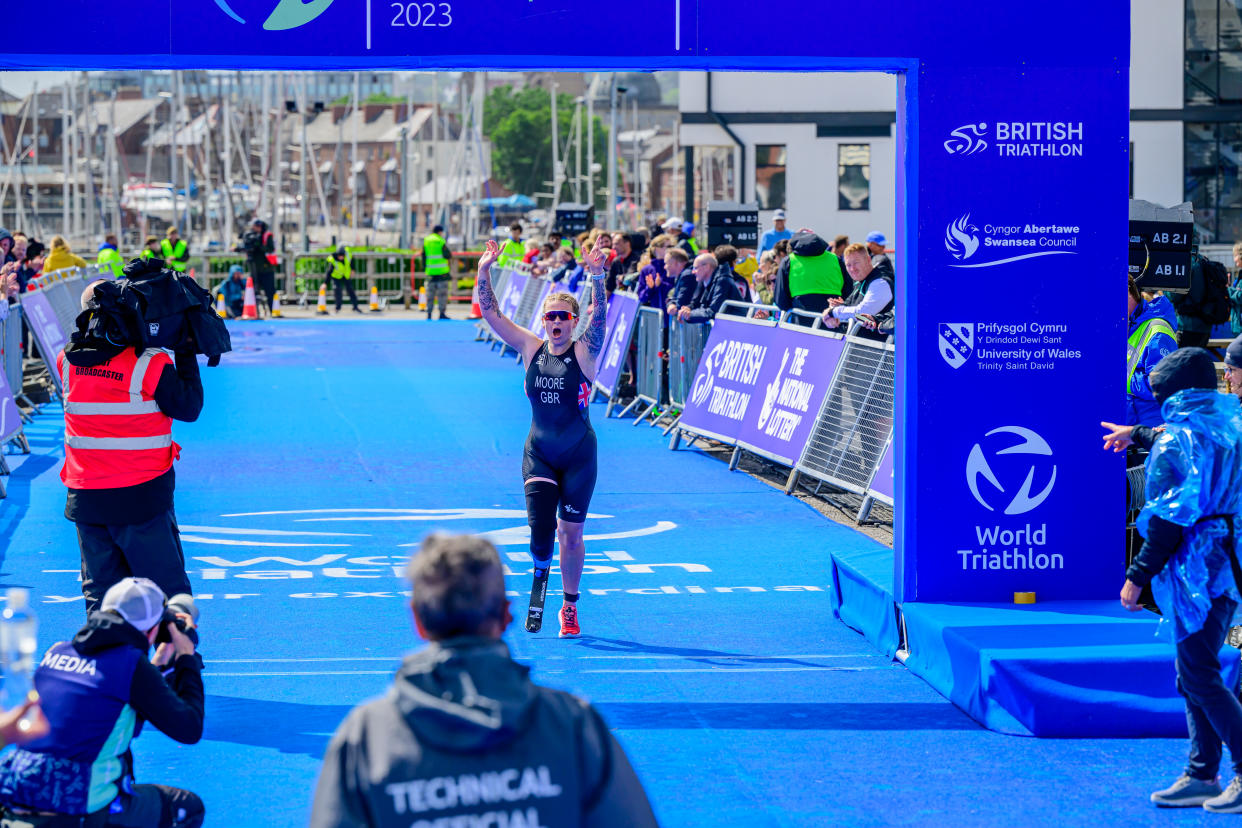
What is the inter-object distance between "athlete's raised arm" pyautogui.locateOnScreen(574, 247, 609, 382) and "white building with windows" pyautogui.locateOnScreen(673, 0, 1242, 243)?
28.8m

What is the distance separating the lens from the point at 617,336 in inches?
768

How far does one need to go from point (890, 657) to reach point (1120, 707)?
5.08 ft

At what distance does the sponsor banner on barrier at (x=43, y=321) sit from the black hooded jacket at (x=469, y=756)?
16693 mm

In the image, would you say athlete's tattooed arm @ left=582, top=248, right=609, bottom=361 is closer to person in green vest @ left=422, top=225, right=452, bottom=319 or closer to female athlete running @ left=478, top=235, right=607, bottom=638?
female athlete running @ left=478, top=235, right=607, bottom=638

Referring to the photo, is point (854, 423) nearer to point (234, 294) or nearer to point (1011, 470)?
point (1011, 470)

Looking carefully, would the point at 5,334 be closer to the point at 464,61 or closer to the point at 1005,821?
the point at 464,61

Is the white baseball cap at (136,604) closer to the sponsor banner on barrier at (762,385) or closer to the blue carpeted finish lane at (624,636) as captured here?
the blue carpeted finish lane at (624,636)

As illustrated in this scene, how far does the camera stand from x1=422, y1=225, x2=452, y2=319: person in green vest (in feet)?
111

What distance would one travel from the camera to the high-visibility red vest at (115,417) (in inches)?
254

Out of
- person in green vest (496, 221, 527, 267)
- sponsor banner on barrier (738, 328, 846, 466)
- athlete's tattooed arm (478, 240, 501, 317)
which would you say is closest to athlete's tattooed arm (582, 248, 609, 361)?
athlete's tattooed arm (478, 240, 501, 317)

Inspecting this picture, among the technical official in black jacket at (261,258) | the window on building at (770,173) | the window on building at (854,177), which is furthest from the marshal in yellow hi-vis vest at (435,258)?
the window on building at (854,177)

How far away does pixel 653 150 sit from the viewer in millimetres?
166750

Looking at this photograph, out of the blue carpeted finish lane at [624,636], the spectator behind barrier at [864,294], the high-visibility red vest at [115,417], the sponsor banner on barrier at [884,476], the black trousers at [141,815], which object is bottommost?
the blue carpeted finish lane at [624,636]

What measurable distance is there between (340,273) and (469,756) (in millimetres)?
34755
